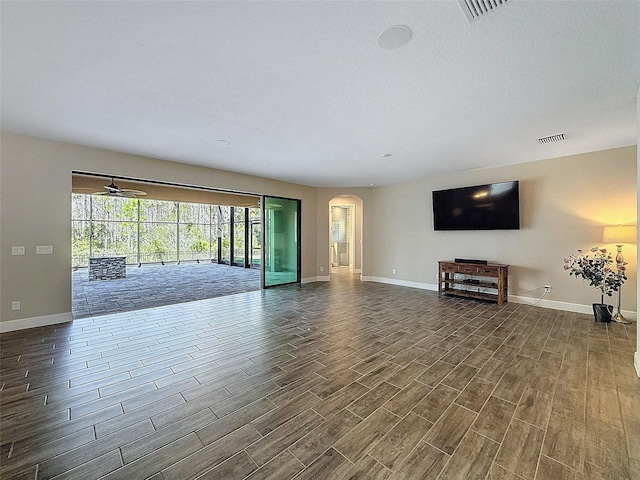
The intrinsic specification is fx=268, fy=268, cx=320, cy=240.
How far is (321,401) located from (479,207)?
5.17 m

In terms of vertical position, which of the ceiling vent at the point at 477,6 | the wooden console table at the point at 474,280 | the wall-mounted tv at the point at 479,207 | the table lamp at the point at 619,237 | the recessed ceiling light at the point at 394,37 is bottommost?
the wooden console table at the point at 474,280

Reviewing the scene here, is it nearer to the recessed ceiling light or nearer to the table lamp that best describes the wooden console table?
the table lamp

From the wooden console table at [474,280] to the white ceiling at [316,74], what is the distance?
2359 millimetres

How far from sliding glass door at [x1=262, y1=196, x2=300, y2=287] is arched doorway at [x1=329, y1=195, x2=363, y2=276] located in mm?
2635

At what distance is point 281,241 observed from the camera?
7.40 m

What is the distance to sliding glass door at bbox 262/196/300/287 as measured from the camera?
6.94 m

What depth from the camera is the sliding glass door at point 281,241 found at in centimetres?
694

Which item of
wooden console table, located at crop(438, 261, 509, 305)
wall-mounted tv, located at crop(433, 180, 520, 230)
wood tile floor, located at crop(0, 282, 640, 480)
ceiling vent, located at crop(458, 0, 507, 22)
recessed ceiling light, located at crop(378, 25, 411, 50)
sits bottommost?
wood tile floor, located at crop(0, 282, 640, 480)

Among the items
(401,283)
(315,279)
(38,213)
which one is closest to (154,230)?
(315,279)

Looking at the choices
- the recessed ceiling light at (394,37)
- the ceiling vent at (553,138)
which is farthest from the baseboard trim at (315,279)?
the recessed ceiling light at (394,37)

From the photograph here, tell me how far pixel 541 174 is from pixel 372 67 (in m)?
4.59

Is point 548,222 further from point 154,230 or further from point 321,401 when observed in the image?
point 154,230

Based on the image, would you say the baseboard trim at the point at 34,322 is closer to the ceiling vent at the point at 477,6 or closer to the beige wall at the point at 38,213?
the beige wall at the point at 38,213

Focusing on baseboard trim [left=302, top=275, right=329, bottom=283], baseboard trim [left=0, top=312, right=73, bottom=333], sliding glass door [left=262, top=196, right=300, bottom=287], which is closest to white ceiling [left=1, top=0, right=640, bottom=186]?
baseboard trim [left=0, top=312, right=73, bottom=333]
